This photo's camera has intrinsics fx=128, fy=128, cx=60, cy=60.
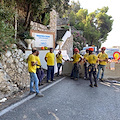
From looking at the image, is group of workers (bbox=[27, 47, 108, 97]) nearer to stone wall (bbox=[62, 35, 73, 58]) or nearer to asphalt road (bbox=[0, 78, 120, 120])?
asphalt road (bbox=[0, 78, 120, 120])

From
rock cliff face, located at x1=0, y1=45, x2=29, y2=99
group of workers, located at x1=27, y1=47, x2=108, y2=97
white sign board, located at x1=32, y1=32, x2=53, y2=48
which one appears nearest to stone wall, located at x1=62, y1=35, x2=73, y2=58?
white sign board, located at x1=32, y1=32, x2=53, y2=48

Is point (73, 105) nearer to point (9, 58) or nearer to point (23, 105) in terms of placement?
point (23, 105)

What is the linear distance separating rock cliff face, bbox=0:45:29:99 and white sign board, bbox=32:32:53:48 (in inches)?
158

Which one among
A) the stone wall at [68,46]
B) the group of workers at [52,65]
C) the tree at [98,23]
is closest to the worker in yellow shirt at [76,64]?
the group of workers at [52,65]

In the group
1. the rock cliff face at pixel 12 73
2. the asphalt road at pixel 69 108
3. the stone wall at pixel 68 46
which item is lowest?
the asphalt road at pixel 69 108

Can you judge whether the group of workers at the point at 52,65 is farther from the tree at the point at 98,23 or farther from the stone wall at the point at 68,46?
the tree at the point at 98,23

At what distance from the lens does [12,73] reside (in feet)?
17.8

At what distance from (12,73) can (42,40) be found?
5530 millimetres

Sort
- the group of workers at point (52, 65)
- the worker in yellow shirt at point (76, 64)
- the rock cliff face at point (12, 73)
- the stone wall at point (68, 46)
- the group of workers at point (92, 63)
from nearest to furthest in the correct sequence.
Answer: the rock cliff face at point (12, 73) < the group of workers at point (52, 65) < the group of workers at point (92, 63) < the worker in yellow shirt at point (76, 64) < the stone wall at point (68, 46)

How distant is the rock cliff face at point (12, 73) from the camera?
4.72 meters

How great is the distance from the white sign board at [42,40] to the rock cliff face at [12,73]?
13.2ft

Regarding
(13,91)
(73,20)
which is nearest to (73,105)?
(13,91)

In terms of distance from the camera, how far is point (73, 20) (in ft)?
132

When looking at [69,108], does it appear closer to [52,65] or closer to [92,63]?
[92,63]
